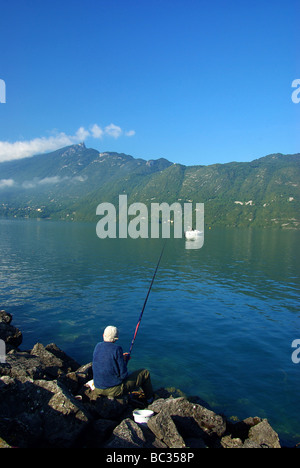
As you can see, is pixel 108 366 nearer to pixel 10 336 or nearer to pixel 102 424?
pixel 102 424

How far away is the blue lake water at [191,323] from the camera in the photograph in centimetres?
1327

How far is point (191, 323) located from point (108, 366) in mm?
12638

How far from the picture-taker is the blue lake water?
43.5 feet

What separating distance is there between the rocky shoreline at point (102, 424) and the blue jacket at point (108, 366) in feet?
1.71

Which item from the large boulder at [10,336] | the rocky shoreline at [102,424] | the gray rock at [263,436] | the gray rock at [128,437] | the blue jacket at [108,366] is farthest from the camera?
the large boulder at [10,336]

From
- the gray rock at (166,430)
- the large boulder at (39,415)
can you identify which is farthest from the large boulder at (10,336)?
the gray rock at (166,430)

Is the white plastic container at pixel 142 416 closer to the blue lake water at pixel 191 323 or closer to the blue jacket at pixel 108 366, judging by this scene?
the blue jacket at pixel 108 366

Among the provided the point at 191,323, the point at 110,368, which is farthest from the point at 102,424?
the point at 191,323

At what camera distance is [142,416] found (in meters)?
9.01

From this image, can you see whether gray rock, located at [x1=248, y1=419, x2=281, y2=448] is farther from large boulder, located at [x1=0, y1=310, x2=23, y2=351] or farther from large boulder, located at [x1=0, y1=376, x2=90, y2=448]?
large boulder, located at [x1=0, y1=310, x2=23, y2=351]

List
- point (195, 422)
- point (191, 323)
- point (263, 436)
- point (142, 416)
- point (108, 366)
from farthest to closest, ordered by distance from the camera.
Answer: point (191, 323)
point (108, 366)
point (195, 422)
point (142, 416)
point (263, 436)

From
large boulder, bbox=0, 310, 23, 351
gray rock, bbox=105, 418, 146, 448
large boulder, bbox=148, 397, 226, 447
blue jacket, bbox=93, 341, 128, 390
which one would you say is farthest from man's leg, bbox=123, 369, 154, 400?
large boulder, bbox=0, 310, 23, 351

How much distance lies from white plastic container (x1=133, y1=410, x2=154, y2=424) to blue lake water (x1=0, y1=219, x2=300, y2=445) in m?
→ 3.92
